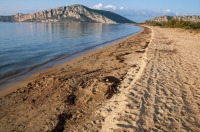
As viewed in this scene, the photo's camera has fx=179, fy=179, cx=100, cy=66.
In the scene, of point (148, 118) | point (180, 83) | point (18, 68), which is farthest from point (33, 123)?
point (18, 68)

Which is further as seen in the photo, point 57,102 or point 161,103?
point 57,102

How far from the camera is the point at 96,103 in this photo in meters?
7.67

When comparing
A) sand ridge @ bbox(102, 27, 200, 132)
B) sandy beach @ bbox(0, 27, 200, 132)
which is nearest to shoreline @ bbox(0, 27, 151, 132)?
sandy beach @ bbox(0, 27, 200, 132)

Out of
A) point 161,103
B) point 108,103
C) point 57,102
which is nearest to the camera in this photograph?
point 161,103

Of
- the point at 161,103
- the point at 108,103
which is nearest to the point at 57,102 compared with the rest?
the point at 108,103

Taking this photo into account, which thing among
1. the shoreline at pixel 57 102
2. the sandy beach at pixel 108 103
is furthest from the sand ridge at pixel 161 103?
the shoreline at pixel 57 102

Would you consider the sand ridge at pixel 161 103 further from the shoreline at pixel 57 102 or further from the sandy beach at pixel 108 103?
the shoreline at pixel 57 102

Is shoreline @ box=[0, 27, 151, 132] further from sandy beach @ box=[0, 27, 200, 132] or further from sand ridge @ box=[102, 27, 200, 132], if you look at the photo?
sand ridge @ box=[102, 27, 200, 132]

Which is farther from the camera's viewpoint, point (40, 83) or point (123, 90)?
point (40, 83)

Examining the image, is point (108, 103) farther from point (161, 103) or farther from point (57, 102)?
point (57, 102)

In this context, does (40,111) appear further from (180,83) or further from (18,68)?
(18,68)

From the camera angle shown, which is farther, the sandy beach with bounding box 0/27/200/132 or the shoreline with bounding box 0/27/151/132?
the shoreline with bounding box 0/27/151/132

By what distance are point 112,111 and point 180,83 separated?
469 cm

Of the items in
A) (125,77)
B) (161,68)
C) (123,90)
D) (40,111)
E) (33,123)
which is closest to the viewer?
(33,123)
